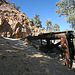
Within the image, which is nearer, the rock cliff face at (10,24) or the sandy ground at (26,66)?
the sandy ground at (26,66)

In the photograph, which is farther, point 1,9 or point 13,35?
point 1,9

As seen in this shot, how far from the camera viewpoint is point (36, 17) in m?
50.6

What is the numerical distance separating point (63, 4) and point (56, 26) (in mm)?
33944

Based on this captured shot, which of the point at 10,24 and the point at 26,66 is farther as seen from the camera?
the point at 10,24

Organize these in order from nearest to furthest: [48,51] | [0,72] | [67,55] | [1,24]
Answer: [0,72] → [67,55] → [48,51] → [1,24]

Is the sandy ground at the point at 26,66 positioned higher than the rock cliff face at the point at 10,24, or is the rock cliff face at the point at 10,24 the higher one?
the rock cliff face at the point at 10,24

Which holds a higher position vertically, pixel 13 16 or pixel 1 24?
pixel 13 16

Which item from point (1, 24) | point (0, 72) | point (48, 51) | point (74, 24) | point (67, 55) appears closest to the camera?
point (0, 72)

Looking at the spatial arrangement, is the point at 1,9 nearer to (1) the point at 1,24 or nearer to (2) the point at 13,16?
(2) the point at 13,16

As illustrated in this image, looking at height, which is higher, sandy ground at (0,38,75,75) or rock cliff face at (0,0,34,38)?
rock cliff face at (0,0,34,38)

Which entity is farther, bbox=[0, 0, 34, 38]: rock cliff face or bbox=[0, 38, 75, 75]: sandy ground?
bbox=[0, 0, 34, 38]: rock cliff face

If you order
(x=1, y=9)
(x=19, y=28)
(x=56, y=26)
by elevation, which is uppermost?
(x=1, y=9)

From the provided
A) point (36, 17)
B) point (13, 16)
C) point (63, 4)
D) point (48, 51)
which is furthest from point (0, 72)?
point (36, 17)

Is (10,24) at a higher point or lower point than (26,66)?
higher
